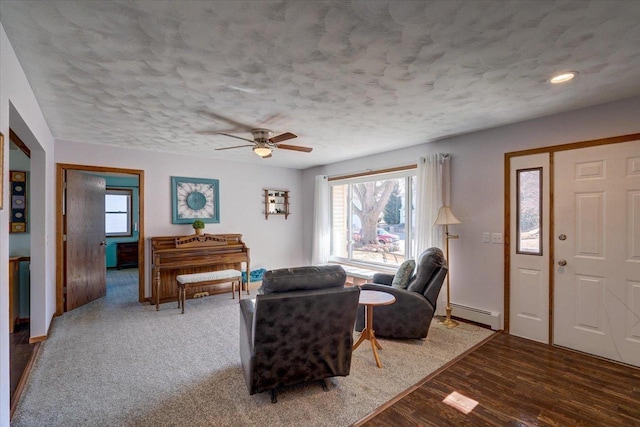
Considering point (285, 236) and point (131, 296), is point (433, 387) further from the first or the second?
point (131, 296)

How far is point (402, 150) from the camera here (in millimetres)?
4602

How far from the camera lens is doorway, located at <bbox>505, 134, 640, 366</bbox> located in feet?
8.88

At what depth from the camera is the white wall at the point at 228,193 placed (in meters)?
4.43

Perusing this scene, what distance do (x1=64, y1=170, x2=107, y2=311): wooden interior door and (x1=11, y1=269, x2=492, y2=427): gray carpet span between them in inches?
25.4

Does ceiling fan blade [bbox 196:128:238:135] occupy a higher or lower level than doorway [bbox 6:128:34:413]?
higher

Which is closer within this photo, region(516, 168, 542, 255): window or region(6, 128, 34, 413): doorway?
region(516, 168, 542, 255): window

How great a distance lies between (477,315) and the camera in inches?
145

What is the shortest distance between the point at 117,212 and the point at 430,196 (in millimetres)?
7602

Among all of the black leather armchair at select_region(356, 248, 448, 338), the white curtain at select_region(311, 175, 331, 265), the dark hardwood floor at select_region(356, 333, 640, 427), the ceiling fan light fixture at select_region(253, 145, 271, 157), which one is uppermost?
the ceiling fan light fixture at select_region(253, 145, 271, 157)

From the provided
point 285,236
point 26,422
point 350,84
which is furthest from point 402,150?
point 26,422

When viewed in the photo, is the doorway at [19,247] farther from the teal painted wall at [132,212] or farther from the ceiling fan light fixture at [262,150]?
the teal painted wall at [132,212]

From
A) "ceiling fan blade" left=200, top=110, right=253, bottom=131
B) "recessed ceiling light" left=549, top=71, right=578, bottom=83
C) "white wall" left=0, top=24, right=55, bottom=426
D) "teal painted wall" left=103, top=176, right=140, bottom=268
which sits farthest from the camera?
"teal painted wall" left=103, top=176, right=140, bottom=268

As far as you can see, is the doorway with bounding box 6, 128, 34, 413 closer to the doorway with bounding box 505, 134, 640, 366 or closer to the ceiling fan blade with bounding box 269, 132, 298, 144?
the ceiling fan blade with bounding box 269, 132, 298, 144

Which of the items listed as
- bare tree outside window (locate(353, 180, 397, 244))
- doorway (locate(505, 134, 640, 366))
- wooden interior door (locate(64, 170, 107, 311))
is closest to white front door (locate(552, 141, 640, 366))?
doorway (locate(505, 134, 640, 366))
